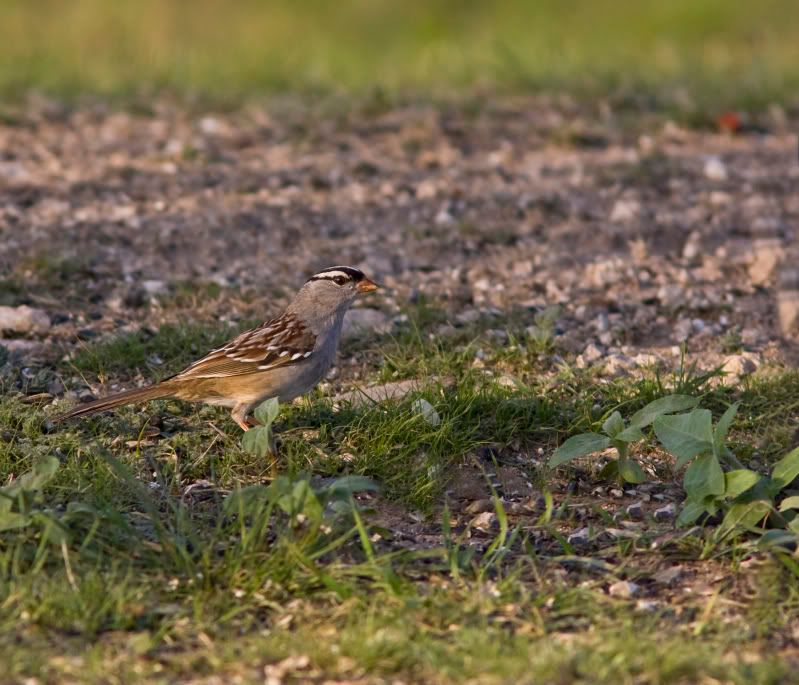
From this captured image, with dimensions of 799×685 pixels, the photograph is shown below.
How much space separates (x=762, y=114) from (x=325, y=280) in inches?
238

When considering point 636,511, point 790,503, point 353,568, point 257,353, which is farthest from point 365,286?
point 790,503

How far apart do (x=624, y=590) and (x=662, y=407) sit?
1.02 meters

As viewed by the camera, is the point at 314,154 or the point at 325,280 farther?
the point at 314,154

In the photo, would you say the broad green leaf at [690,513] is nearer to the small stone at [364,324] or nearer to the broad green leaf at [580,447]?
the broad green leaf at [580,447]

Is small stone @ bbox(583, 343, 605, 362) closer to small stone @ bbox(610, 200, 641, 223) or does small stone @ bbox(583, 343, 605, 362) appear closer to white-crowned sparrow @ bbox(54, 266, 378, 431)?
white-crowned sparrow @ bbox(54, 266, 378, 431)

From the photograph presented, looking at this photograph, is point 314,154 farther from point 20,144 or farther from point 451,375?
point 451,375

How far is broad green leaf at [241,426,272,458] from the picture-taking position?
572cm

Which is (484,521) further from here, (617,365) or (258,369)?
(617,365)

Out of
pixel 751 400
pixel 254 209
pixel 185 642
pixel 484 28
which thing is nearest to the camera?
pixel 185 642

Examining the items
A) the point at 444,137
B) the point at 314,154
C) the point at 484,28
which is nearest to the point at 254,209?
the point at 314,154

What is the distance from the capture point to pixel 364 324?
7852 mm

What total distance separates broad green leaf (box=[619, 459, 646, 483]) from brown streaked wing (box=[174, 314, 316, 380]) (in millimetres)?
1663

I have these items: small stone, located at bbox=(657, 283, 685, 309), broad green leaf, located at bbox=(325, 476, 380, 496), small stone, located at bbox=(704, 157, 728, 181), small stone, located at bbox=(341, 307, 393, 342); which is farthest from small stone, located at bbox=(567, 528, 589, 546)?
small stone, located at bbox=(704, 157, 728, 181)

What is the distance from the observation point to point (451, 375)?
715cm
